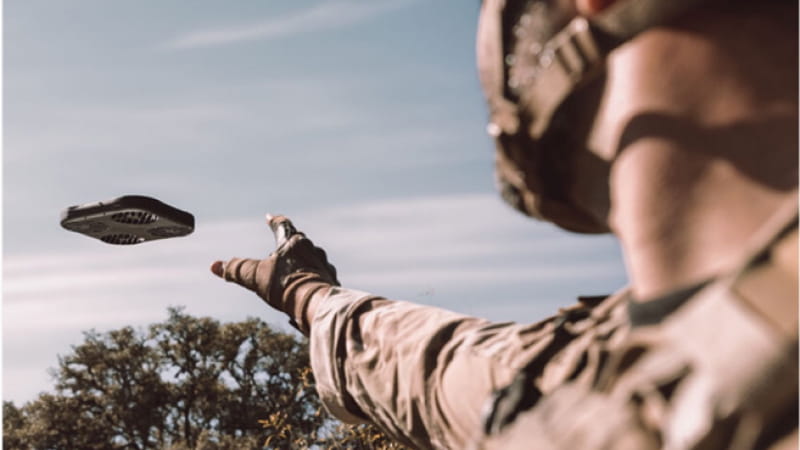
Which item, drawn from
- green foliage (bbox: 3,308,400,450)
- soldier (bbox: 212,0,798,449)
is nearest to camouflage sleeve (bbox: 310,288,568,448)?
soldier (bbox: 212,0,798,449)

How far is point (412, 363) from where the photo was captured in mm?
2660

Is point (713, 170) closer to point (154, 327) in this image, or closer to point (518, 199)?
point (518, 199)

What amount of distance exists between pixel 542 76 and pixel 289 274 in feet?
7.60

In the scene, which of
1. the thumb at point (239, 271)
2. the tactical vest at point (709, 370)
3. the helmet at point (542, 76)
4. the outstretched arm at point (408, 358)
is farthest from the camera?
the thumb at point (239, 271)

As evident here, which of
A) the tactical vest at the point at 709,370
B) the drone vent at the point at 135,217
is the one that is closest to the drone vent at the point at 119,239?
the drone vent at the point at 135,217

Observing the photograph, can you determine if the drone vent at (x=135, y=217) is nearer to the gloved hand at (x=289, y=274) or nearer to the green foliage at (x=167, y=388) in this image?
the gloved hand at (x=289, y=274)

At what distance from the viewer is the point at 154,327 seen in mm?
31656

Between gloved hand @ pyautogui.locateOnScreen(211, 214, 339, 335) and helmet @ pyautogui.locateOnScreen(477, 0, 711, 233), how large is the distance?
5.91ft

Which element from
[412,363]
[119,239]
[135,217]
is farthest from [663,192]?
[119,239]

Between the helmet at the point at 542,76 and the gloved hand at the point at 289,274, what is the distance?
70.9 inches

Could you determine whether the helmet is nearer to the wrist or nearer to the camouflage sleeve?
the camouflage sleeve

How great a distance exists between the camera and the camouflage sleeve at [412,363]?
240 centimetres

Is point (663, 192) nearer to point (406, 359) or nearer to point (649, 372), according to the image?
point (649, 372)

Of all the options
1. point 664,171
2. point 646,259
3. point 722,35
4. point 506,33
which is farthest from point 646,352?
point 506,33
